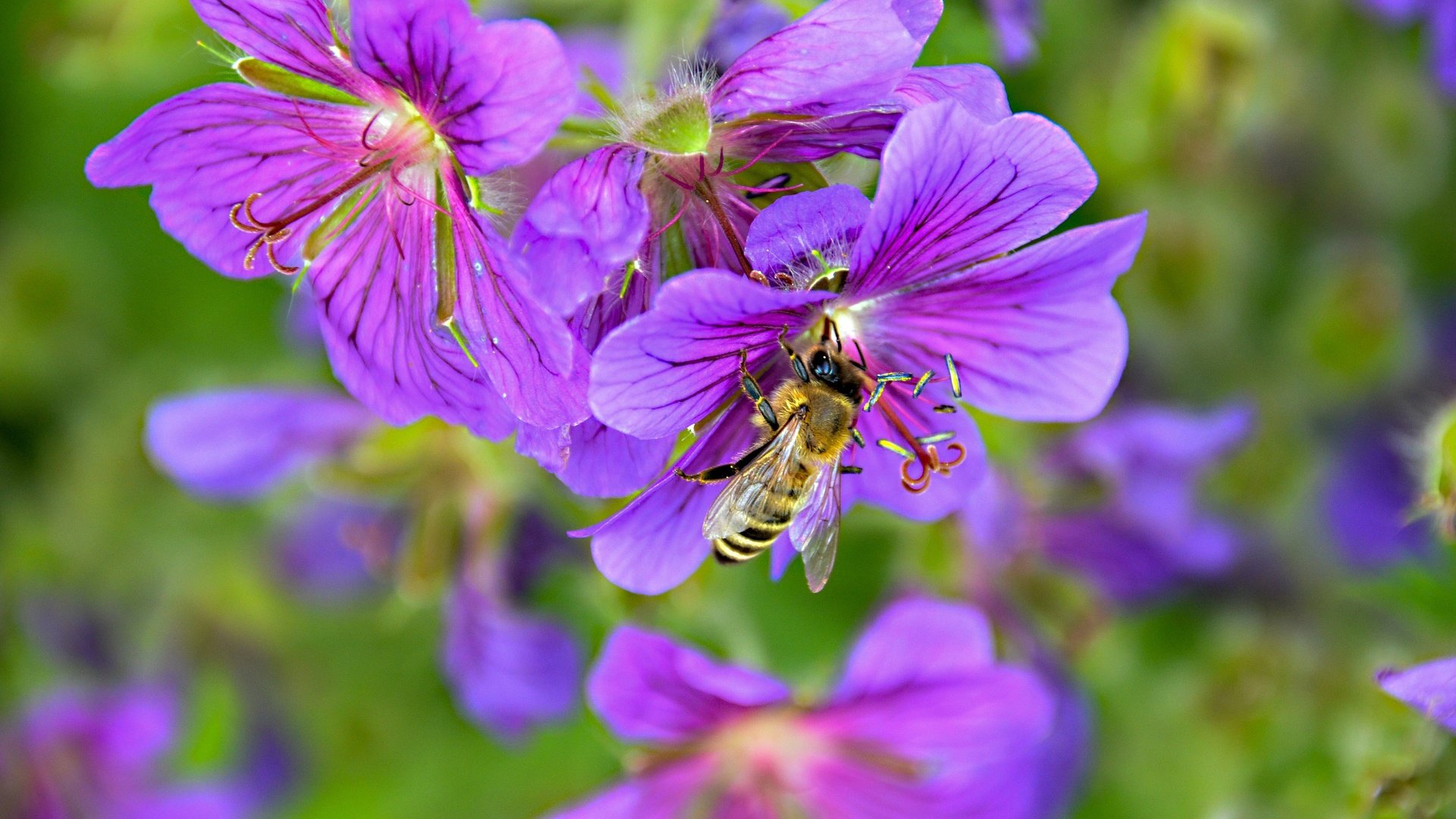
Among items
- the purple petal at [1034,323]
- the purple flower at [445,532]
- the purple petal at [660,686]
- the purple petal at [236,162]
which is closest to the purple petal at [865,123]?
the purple petal at [1034,323]

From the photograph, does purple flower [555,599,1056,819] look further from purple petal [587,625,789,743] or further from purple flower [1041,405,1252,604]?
purple flower [1041,405,1252,604]

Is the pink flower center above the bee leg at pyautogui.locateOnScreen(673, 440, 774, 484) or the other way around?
above

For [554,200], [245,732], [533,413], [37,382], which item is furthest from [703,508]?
[37,382]

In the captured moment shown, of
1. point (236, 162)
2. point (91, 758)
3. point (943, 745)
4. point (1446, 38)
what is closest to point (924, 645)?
point (943, 745)

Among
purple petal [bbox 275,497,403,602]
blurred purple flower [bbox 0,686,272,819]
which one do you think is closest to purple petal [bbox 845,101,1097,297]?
purple petal [bbox 275,497,403,602]

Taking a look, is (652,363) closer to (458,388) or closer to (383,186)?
(458,388)
